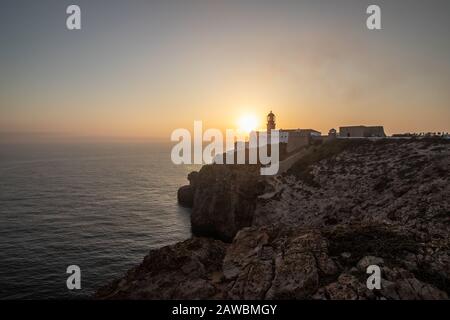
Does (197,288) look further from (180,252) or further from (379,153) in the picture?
(379,153)

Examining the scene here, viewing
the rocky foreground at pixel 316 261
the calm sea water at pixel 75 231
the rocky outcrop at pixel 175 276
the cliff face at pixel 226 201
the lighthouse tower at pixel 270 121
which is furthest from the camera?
the lighthouse tower at pixel 270 121

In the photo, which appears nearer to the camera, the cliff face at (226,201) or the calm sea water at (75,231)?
the calm sea water at (75,231)

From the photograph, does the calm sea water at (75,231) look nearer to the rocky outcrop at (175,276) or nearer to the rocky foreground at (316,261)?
the rocky outcrop at (175,276)

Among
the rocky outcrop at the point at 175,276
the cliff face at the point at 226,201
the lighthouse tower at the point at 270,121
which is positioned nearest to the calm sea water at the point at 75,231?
the cliff face at the point at 226,201

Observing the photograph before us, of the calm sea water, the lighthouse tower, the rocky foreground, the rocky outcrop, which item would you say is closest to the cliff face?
the calm sea water

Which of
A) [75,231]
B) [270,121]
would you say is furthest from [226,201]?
[270,121]

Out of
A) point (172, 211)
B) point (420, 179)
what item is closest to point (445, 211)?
point (420, 179)

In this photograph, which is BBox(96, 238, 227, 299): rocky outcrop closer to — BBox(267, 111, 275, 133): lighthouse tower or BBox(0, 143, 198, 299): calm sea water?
BBox(0, 143, 198, 299): calm sea water

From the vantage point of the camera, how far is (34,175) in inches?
4254

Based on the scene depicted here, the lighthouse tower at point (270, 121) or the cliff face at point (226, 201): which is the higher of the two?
the lighthouse tower at point (270, 121)

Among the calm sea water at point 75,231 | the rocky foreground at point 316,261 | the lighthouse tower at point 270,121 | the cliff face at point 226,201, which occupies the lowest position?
the calm sea water at point 75,231

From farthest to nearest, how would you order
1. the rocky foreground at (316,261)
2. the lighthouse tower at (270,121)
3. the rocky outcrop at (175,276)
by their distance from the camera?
the lighthouse tower at (270,121)
the rocky outcrop at (175,276)
the rocky foreground at (316,261)

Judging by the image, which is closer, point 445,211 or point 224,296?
point 224,296
